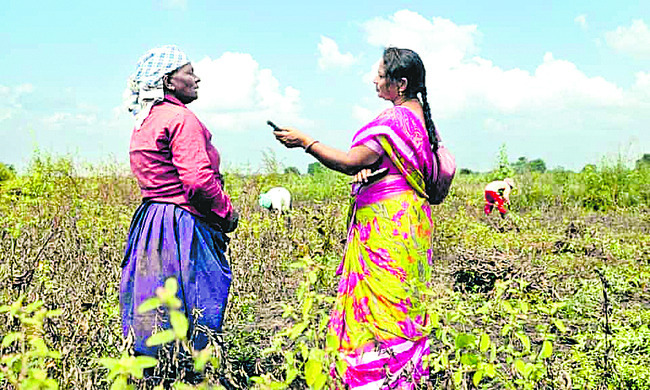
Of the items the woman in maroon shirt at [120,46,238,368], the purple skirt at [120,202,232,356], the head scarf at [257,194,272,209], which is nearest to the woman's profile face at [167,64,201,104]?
the woman in maroon shirt at [120,46,238,368]

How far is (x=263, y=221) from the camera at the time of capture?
Answer: 328 inches

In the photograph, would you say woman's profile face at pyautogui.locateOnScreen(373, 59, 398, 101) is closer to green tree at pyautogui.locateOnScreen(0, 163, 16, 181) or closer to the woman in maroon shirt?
the woman in maroon shirt

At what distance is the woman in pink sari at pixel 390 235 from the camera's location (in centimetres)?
293

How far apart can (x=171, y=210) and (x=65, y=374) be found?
885 millimetres

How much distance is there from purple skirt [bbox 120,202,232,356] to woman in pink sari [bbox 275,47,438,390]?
0.52 metres

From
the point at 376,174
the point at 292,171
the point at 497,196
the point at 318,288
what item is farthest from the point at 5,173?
the point at 376,174

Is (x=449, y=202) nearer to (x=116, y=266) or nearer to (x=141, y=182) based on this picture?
(x=116, y=266)

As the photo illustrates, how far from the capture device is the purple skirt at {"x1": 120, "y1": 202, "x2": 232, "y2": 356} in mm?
2994

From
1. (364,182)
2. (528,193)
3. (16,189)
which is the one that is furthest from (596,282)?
(16,189)

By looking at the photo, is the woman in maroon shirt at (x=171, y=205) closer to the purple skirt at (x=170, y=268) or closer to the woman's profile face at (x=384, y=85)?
the purple skirt at (x=170, y=268)

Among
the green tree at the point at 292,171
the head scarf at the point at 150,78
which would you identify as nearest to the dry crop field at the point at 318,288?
the green tree at the point at 292,171

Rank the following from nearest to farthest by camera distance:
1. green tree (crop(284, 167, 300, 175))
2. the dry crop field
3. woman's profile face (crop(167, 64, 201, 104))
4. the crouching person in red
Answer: the dry crop field < woman's profile face (crop(167, 64, 201, 104)) < the crouching person in red < green tree (crop(284, 167, 300, 175))

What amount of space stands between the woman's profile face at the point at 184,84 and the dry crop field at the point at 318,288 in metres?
0.93

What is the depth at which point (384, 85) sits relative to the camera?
10.00 ft
